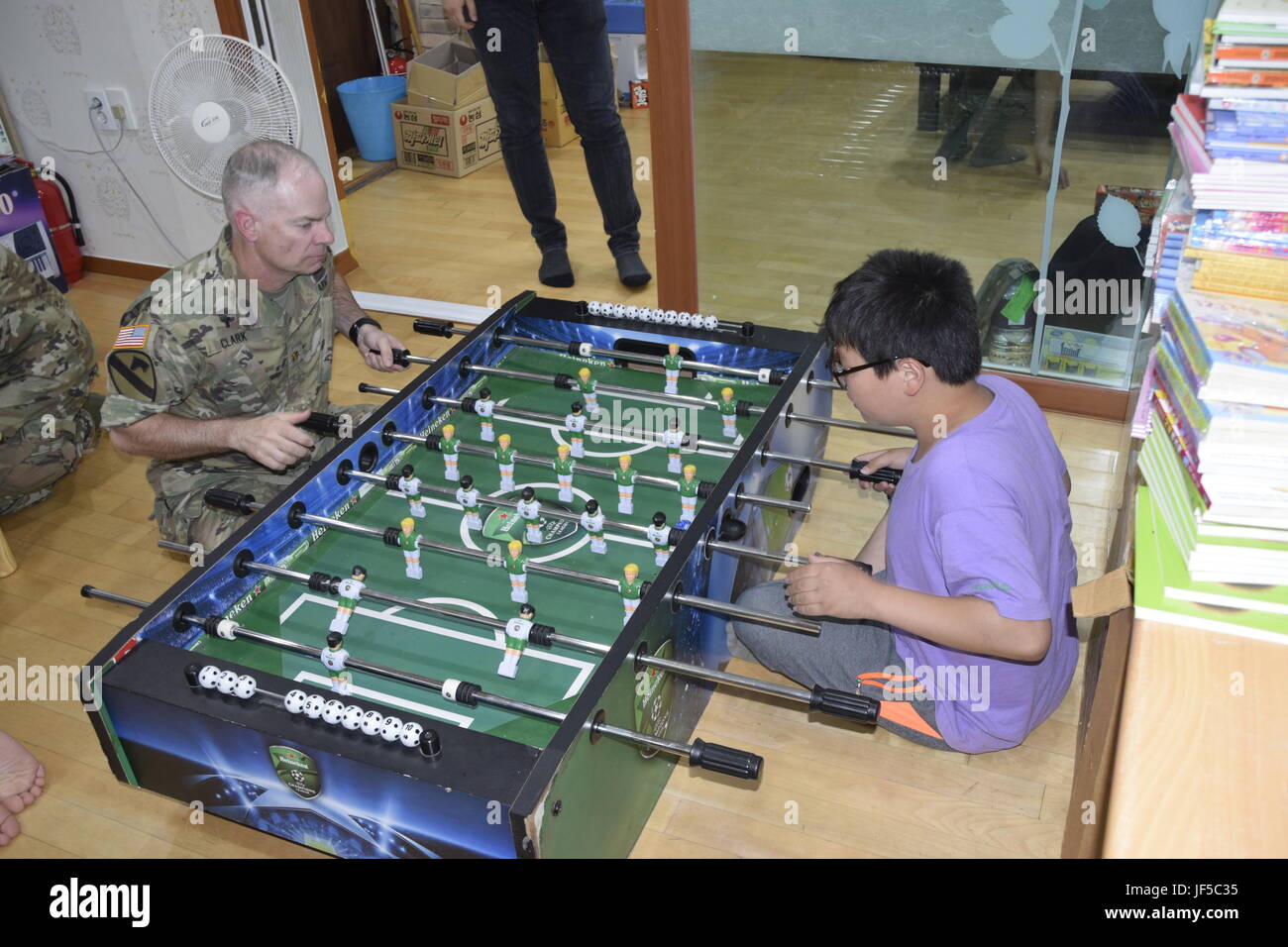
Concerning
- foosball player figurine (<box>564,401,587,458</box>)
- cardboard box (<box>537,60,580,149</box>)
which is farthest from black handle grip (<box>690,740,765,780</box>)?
cardboard box (<box>537,60,580,149</box>)

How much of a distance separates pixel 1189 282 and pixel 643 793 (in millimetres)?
1278

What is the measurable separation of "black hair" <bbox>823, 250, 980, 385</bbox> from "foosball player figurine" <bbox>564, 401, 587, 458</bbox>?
2.58 ft

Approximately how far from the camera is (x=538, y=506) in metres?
2.27

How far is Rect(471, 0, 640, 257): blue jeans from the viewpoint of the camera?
13.1 feet

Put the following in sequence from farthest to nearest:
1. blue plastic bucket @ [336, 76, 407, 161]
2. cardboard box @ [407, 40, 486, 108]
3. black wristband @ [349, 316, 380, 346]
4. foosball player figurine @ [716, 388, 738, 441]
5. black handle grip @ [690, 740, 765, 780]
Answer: blue plastic bucket @ [336, 76, 407, 161] < cardboard box @ [407, 40, 486, 108] < black wristband @ [349, 316, 380, 346] < foosball player figurine @ [716, 388, 738, 441] < black handle grip @ [690, 740, 765, 780]

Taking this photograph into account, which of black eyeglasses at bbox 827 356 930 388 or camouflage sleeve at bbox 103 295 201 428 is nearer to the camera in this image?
black eyeglasses at bbox 827 356 930 388

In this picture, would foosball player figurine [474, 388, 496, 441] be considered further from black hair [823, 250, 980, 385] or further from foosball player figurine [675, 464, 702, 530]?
black hair [823, 250, 980, 385]

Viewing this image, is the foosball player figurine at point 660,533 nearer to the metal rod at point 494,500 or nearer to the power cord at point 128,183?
the metal rod at point 494,500

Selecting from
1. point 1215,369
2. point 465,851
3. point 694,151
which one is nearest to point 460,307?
point 694,151

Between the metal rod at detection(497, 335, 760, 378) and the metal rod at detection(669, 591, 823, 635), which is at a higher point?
the metal rod at detection(497, 335, 760, 378)

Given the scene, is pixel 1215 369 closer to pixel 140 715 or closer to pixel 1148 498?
pixel 1148 498

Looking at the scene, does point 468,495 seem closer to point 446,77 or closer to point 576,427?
point 576,427

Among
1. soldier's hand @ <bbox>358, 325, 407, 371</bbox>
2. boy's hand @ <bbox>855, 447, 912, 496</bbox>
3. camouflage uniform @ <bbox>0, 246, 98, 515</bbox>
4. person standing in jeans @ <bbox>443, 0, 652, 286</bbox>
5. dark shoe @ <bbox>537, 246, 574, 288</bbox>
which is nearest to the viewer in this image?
boy's hand @ <bbox>855, 447, 912, 496</bbox>

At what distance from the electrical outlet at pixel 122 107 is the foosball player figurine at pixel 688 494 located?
10.1 feet
